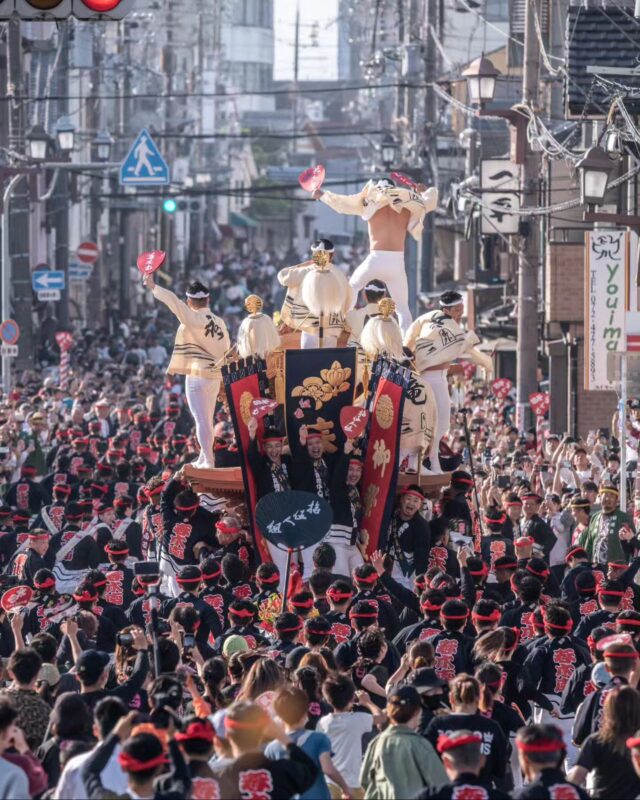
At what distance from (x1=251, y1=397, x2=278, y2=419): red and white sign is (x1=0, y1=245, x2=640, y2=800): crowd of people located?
5.1 inches

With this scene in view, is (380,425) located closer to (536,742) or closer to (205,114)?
(536,742)

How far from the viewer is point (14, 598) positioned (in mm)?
12617

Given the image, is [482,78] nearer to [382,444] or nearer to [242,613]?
[382,444]

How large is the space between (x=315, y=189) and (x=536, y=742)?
10.4 metres

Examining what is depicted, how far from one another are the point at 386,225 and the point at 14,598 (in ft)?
21.4

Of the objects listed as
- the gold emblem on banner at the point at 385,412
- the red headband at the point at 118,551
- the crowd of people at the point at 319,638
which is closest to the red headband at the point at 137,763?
the crowd of people at the point at 319,638

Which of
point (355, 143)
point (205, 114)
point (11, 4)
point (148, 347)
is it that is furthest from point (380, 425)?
point (355, 143)

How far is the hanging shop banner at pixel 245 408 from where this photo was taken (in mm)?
16406

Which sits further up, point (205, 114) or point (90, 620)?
point (205, 114)

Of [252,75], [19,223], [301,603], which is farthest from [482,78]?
[252,75]

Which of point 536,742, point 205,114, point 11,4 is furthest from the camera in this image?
point 205,114

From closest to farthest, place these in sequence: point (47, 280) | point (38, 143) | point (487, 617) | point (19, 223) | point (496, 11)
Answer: point (487, 617) → point (38, 143) → point (47, 280) → point (19, 223) → point (496, 11)

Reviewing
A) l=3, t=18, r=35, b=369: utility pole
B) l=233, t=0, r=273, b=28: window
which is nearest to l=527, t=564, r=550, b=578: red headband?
l=3, t=18, r=35, b=369: utility pole

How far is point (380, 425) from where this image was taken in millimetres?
16438
